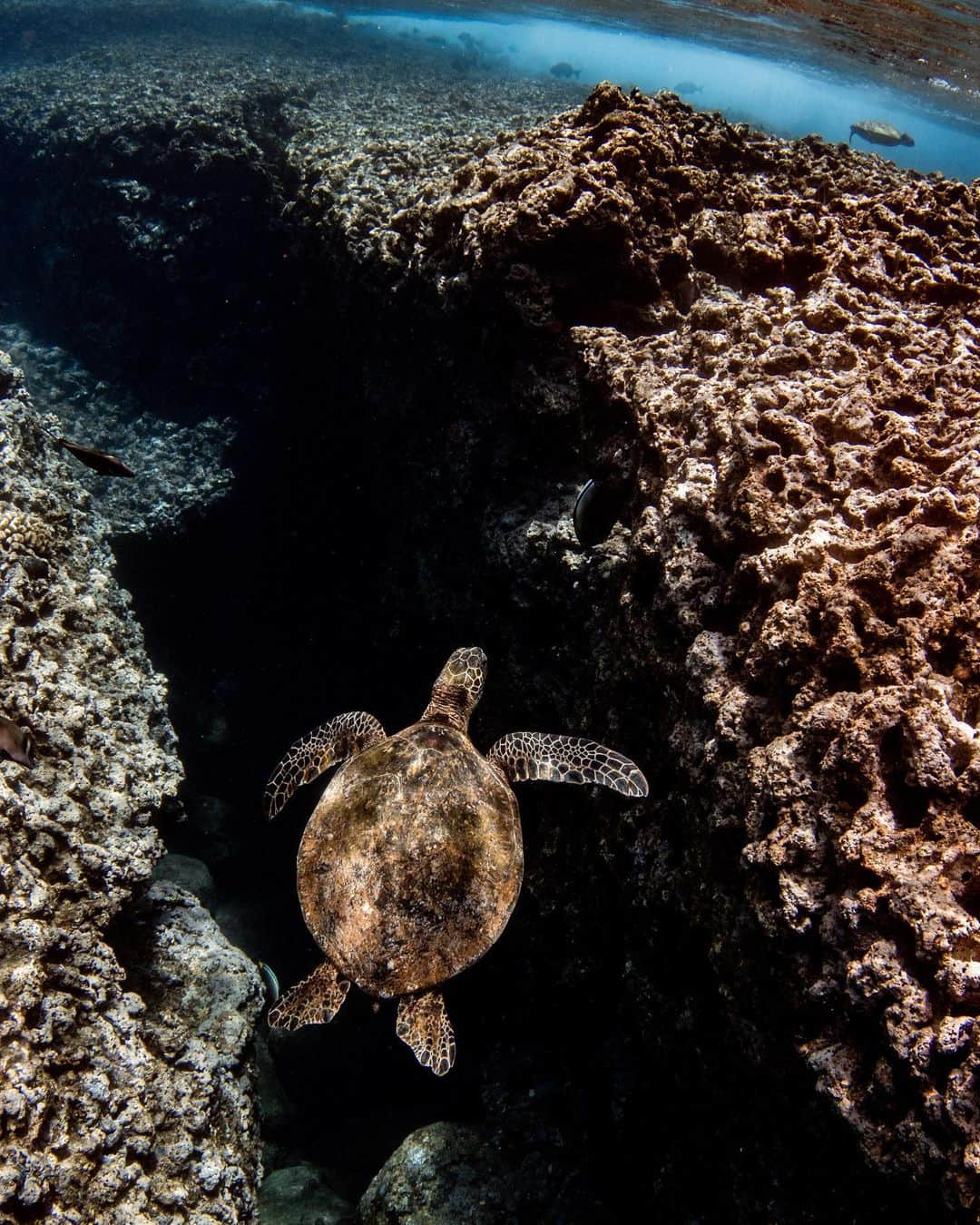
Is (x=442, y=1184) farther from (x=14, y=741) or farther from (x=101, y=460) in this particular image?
(x=101, y=460)

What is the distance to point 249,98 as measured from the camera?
9711 millimetres

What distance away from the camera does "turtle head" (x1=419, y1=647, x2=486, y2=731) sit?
A: 4.17 meters

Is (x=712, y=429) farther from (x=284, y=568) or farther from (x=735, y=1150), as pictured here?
(x=284, y=568)

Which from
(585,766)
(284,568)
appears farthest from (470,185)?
(284,568)

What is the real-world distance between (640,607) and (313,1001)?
2798 millimetres

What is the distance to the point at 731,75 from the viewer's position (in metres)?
63.2

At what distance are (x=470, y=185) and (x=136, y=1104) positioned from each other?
234 inches

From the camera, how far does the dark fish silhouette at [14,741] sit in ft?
8.49

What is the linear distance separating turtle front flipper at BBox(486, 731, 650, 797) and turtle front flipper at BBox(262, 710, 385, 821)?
1.06 metres

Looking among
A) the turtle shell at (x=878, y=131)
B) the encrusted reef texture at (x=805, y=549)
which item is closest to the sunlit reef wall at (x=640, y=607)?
the encrusted reef texture at (x=805, y=549)

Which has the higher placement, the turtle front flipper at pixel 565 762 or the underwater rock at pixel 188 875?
the turtle front flipper at pixel 565 762

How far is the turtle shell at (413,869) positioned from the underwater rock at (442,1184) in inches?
57.7

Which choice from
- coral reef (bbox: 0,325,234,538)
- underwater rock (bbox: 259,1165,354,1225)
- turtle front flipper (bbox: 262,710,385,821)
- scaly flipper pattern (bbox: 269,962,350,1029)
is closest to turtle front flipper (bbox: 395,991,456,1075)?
scaly flipper pattern (bbox: 269,962,350,1029)

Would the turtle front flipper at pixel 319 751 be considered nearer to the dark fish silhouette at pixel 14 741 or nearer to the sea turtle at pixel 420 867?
the sea turtle at pixel 420 867
